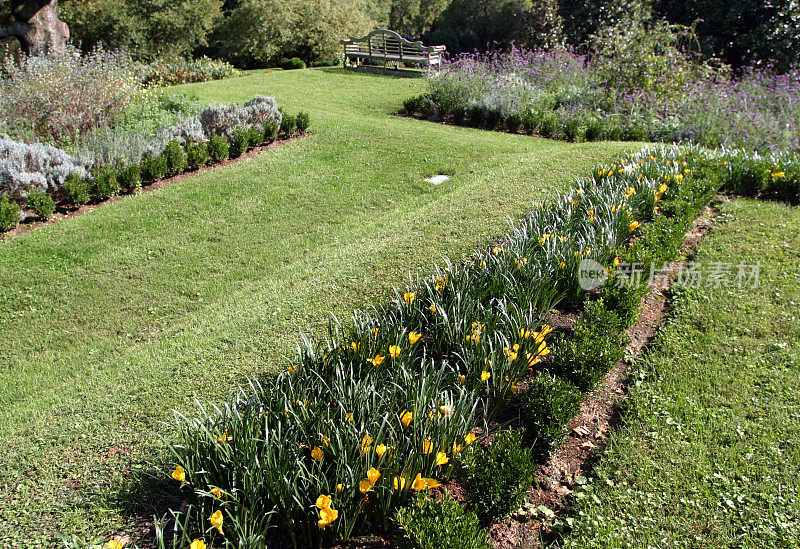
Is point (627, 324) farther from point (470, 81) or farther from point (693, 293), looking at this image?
point (470, 81)

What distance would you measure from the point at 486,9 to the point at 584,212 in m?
23.0

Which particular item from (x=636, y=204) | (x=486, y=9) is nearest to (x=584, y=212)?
(x=636, y=204)

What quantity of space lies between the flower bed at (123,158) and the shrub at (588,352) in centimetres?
616

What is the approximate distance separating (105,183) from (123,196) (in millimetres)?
346

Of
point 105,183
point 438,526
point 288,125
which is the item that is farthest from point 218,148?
point 438,526

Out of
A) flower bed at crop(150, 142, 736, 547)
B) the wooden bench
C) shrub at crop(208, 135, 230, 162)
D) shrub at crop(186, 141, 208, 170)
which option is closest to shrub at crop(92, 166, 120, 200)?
shrub at crop(186, 141, 208, 170)

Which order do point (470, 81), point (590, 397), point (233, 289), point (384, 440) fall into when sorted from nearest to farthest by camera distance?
point (384, 440), point (590, 397), point (233, 289), point (470, 81)

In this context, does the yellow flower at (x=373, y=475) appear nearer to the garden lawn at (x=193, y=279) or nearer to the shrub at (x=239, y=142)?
the garden lawn at (x=193, y=279)

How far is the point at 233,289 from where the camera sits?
5.27 m

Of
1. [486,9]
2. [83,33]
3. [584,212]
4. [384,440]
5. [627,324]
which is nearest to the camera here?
[384,440]

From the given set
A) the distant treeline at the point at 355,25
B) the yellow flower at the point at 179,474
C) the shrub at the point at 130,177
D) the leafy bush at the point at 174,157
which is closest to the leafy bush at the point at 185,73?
the distant treeline at the point at 355,25

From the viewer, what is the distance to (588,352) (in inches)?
126

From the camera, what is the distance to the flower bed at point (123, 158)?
655 centimetres

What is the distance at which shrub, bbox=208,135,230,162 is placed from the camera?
8164 mm
